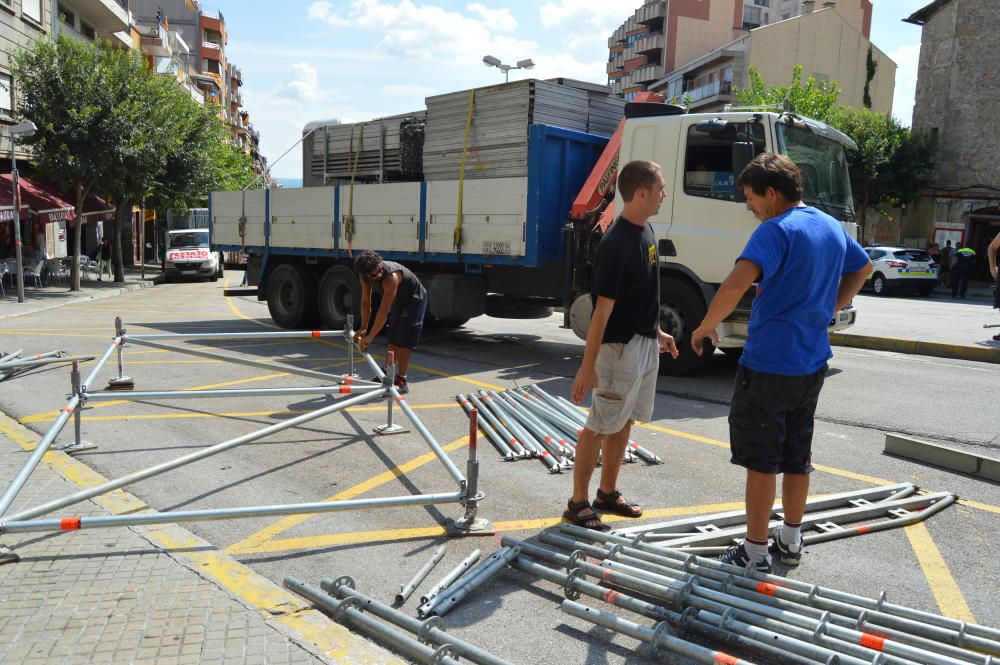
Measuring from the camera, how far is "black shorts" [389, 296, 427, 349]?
7656 mm

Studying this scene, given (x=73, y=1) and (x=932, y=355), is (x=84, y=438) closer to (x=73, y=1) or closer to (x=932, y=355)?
(x=932, y=355)

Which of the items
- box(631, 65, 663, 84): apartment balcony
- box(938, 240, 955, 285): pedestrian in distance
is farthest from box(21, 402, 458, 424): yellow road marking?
box(631, 65, 663, 84): apartment balcony

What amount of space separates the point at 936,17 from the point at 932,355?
30425mm

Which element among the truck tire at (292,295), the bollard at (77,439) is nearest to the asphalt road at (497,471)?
the bollard at (77,439)

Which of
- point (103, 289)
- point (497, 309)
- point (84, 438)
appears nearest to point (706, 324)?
point (84, 438)

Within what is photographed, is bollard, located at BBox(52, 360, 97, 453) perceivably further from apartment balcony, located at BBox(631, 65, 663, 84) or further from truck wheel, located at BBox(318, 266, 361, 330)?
apartment balcony, located at BBox(631, 65, 663, 84)

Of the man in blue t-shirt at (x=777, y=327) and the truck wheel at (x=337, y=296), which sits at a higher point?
the man in blue t-shirt at (x=777, y=327)

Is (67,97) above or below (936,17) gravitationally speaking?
below

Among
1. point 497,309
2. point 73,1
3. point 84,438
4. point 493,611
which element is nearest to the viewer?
point 493,611

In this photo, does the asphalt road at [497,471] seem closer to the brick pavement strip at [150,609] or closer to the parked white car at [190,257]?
the brick pavement strip at [150,609]

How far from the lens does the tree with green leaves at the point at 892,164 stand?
3472cm

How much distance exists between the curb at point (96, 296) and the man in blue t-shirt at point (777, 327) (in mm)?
16329

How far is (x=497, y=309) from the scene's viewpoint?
11.1 metres

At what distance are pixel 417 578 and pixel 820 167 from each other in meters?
6.82
